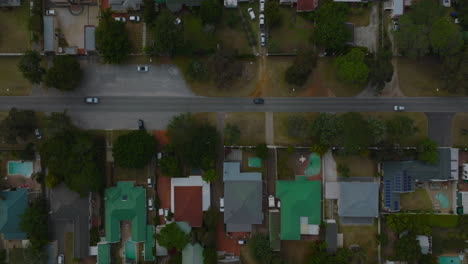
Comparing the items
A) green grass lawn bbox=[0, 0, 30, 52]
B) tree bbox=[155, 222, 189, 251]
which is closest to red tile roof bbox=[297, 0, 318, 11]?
tree bbox=[155, 222, 189, 251]

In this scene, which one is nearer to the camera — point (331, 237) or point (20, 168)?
point (331, 237)

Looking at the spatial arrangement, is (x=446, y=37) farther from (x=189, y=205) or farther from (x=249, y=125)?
(x=189, y=205)

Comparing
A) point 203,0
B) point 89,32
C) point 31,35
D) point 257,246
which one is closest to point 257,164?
point 257,246

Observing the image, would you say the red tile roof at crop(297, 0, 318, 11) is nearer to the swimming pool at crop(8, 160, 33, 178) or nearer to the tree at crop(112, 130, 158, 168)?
the tree at crop(112, 130, 158, 168)

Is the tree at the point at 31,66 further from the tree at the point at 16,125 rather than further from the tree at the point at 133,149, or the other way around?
the tree at the point at 133,149

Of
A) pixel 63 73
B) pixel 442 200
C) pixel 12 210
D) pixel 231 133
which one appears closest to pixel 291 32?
pixel 231 133

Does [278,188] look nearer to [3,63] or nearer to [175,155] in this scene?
[175,155]

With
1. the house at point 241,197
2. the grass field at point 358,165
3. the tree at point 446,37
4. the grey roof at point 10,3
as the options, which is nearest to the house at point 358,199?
the grass field at point 358,165
